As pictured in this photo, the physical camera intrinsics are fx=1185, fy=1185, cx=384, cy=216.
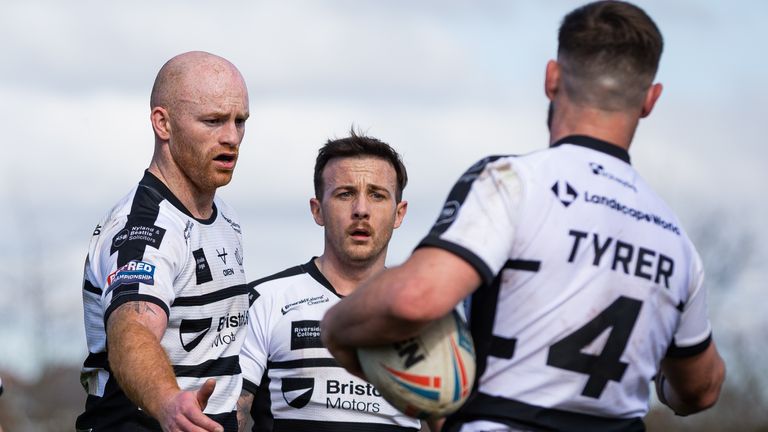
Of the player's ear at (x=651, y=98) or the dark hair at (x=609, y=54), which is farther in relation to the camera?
the player's ear at (x=651, y=98)

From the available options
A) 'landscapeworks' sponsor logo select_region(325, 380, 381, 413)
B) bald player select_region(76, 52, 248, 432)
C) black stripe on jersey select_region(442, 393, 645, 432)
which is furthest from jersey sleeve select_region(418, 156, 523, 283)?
'landscapeworks' sponsor logo select_region(325, 380, 381, 413)

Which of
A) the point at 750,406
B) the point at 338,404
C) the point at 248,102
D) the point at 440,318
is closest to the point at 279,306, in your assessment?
the point at 338,404

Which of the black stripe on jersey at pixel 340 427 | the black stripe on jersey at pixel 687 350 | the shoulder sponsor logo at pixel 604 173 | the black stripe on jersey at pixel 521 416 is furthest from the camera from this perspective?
the black stripe on jersey at pixel 340 427

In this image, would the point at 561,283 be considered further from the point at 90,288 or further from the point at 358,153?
the point at 358,153

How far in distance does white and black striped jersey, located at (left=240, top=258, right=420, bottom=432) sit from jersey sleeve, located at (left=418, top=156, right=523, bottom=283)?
3.40m

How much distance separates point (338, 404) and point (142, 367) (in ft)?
7.04

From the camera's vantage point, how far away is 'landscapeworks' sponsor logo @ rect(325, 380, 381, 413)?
294 inches

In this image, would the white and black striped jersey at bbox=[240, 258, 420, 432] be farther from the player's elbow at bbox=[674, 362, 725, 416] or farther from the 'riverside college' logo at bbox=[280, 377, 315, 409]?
the player's elbow at bbox=[674, 362, 725, 416]

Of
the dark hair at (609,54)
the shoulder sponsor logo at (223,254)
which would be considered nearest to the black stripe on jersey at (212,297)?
the shoulder sponsor logo at (223,254)

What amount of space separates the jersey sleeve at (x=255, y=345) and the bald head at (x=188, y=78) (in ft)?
5.11

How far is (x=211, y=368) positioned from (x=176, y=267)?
0.72 m

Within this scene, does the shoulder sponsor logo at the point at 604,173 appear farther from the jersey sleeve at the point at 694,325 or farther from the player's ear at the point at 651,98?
the jersey sleeve at the point at 694,325

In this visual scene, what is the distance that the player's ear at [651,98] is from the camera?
15.1 feet

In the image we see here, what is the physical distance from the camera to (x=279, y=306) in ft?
25.9
